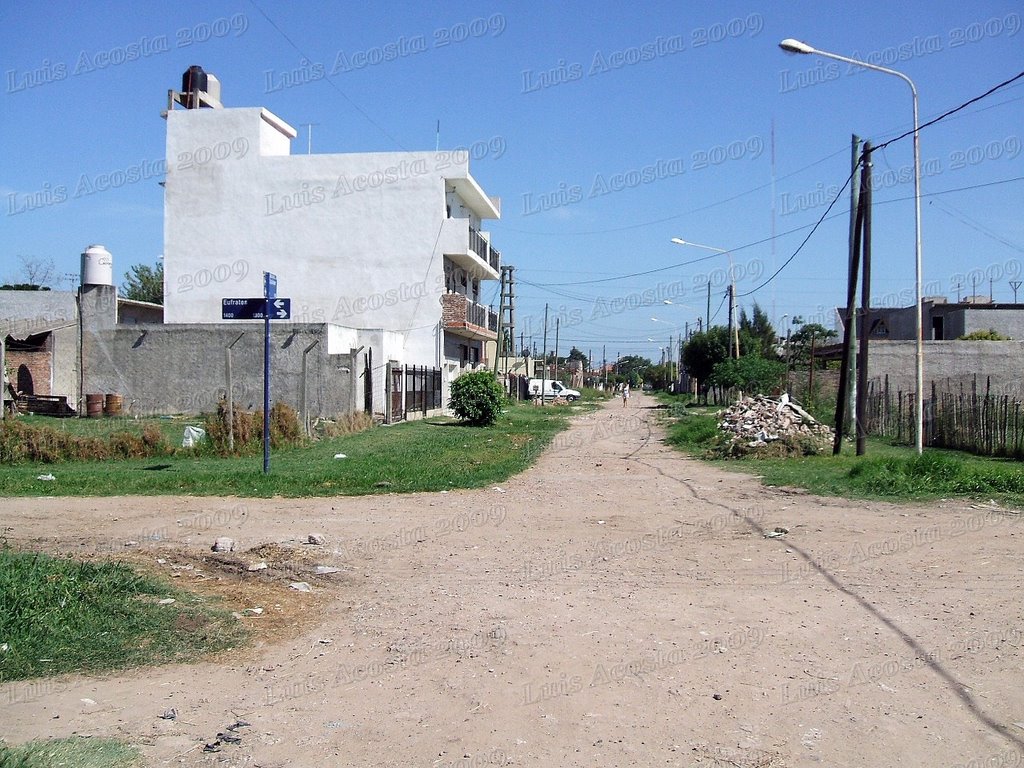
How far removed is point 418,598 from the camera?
306 inches

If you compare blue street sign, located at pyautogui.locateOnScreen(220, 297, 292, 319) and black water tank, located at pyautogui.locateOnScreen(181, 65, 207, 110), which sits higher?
black water tank, located at pyautogui.locateOnScreen(181, 65, 207, 110)

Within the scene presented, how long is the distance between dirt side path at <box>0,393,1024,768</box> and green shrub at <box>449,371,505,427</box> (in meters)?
20.8

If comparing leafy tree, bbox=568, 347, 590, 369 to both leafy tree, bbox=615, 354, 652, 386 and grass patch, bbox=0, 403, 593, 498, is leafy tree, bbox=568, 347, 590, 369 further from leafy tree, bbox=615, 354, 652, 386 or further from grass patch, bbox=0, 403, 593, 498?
grass patch, bbox=0, 403, 593, 498

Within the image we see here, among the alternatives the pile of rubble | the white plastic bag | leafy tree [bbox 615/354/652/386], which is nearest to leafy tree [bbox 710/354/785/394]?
the pile of rubble

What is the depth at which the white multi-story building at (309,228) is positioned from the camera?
45188 millimetres

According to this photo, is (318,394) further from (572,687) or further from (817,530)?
(572,687)

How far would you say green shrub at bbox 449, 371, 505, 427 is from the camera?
32.4 metres

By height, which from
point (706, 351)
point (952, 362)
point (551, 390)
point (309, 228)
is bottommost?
point (551, 390)

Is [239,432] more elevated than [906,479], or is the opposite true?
[239,432]

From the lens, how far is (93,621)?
6.52m

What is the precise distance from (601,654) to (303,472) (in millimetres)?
10745

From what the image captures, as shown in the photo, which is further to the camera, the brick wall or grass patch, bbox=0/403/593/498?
the brick wall

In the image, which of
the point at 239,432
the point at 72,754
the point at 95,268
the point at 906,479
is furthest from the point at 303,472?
the point at 95,268

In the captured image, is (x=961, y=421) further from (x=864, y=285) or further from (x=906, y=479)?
(x=906, y=479)
